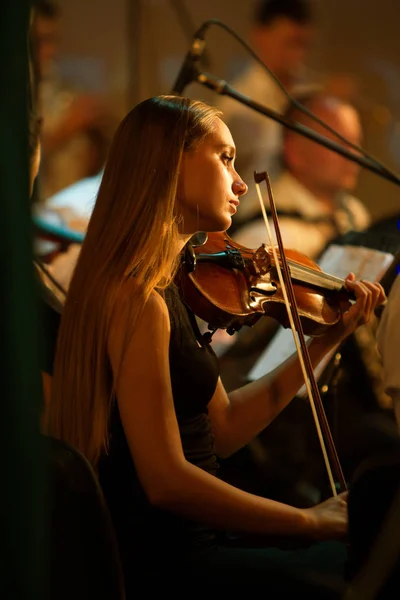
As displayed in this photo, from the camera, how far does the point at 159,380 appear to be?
119cm

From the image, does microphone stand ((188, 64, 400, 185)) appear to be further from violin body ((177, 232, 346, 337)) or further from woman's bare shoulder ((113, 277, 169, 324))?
woman's bare shoulder ((113, 277, 169, 324))

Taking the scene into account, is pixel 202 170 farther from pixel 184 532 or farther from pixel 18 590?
pixel 18 590

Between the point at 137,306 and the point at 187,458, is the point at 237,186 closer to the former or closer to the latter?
the point at 137,306

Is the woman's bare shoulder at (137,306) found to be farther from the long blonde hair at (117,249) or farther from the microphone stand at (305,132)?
the microphone stand at (305,132)

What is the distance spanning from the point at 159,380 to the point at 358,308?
465 millimetres

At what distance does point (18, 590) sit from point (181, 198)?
0.65m

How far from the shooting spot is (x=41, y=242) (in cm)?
188

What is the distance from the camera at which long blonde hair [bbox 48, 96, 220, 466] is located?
124 centimetres

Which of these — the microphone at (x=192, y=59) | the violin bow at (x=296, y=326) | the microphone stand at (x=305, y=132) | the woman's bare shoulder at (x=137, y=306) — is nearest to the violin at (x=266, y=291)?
the violin bow at (x=296, y=326)

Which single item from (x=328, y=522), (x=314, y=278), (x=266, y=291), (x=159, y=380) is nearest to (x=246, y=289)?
(x=266, y=291)

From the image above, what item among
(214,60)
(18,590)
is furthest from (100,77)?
(18,590)

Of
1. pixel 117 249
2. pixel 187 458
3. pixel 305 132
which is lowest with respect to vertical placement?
pixel 187 458

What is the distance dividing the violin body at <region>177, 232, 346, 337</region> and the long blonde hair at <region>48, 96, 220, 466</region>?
0.22 feet

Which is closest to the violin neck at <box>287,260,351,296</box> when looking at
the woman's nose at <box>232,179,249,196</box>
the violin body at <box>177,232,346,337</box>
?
the violin body at <box>177,232,346,337</box>
